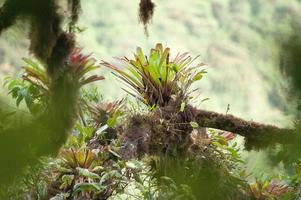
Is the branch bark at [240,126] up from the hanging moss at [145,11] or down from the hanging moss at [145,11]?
down

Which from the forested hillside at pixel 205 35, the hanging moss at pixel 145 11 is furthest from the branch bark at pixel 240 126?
the forested hillside at pixel 205 35

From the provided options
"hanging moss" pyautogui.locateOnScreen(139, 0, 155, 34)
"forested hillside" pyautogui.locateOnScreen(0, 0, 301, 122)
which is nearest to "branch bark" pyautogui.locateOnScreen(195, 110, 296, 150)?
"hanging moss" pyautogui.locateOnScreen(139, 0, 155, 34)

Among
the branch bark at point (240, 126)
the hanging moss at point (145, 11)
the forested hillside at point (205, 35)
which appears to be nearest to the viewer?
the hanging moss at point (145, 11)

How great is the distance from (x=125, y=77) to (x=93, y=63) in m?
0.19

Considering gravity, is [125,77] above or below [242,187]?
above

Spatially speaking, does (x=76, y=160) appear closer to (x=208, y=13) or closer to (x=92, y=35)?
(x=92, y=35)

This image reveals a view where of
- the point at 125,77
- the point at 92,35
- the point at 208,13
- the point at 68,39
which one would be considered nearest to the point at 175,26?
the point at 208,13

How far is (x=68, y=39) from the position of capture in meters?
1.58

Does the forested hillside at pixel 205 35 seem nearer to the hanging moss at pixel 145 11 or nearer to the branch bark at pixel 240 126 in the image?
the branch bark at pixel 240 126

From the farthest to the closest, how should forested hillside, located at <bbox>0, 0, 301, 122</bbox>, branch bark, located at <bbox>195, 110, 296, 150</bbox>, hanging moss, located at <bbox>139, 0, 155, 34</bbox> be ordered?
forested hillside, located at <bbox>0, 0, 301, 122</bbox> → branch bark, located at <bbox>195, 110, 296, 150</bbox> → hanging moss, located at <bbox>139, 0, 155, 34</bbox>

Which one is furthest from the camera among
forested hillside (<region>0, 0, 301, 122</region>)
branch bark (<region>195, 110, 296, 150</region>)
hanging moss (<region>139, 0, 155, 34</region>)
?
forested hillside (<region>0, 0, 301, 122</region>)

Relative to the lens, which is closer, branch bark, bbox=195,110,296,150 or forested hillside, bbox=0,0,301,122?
branch bark, bbox=195,110,296,150

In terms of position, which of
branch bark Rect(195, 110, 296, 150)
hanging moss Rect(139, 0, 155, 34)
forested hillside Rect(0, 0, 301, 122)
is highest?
forested hillside Rect(0, 0, 301, 122)

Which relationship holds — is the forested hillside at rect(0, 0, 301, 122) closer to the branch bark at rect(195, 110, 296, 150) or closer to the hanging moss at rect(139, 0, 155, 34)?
the branch bark at rect(195, 110, 296, 150)
